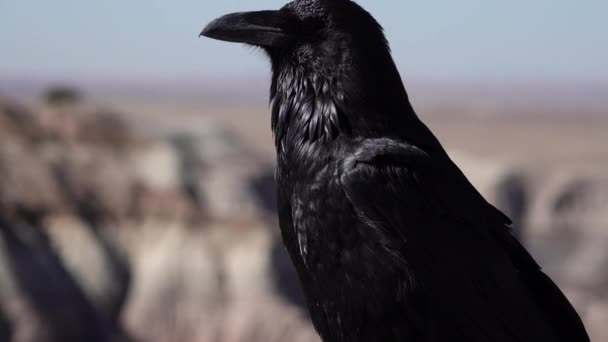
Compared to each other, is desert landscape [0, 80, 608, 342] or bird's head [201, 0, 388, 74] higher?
bird's head [201, 0, 388, 74]

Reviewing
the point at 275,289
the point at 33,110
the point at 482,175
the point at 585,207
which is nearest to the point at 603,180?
the point at 585,207

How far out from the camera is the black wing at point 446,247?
3.22m

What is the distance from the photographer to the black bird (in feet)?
10.5

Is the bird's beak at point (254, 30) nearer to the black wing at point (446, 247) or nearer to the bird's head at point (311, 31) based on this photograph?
the bird's head at point (311, 31)

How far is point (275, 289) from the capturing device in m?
18.2

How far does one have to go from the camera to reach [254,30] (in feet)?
11.2

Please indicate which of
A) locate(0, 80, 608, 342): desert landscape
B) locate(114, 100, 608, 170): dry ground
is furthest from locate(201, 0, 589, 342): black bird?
locate(114, 100, 608, 170): dry ground

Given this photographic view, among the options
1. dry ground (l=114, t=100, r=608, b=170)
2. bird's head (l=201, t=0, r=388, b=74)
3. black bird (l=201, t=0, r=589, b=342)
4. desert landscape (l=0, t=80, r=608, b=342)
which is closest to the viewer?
black bird (l=201, t=0, r=589, b=342)

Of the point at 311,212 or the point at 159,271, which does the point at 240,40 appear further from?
the point at 159,271

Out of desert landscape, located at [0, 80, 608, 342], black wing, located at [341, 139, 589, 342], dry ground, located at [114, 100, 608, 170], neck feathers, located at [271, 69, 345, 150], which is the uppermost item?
neck feathers, located at [271, 69, 345, 150]

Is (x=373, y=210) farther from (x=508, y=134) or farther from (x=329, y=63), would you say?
(x=508, y=134)

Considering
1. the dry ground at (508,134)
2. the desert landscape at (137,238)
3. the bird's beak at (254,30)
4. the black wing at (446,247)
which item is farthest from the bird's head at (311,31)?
the dry ground at (508,134)

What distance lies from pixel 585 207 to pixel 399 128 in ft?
77.1

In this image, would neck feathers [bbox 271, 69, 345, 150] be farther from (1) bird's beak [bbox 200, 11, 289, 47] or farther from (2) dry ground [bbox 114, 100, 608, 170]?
(2) dry ground [bbox 114, 100, 608, 170]
